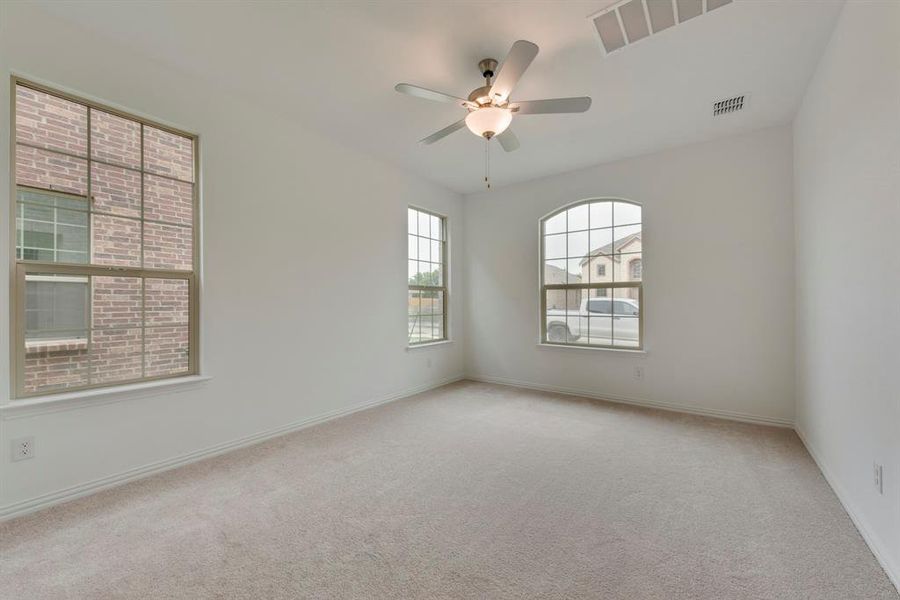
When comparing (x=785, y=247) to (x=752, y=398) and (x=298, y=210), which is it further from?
(x=298, y=210)

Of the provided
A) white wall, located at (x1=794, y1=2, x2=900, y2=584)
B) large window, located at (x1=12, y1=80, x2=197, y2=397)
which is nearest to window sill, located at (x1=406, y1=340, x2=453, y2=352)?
large window, located at (x1=12, y1=80, x2=197, y2=397)

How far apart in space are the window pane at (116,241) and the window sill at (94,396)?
2.68 ft

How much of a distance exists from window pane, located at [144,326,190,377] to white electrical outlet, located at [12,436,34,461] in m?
0.63

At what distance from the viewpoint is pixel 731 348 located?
3791mm

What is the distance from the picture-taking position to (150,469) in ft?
8.45

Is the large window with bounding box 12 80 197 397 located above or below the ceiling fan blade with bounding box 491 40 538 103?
below

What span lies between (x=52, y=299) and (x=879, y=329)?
14.5 ft

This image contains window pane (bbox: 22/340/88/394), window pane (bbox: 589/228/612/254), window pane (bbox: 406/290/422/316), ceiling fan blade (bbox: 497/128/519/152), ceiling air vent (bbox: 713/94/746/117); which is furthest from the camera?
window pane (bbox: 406/290/422/316)

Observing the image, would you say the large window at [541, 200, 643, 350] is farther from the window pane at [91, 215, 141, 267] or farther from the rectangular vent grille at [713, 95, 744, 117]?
the window pane at [91, 215, 141, 267]

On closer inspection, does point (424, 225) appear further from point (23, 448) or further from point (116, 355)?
point (23, 448)

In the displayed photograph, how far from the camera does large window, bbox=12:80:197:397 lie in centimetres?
220

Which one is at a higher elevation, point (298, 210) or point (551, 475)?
point (298, 210)

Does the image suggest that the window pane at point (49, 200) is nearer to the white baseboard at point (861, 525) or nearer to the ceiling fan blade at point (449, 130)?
the ceiling fan blade at point (449, 130)

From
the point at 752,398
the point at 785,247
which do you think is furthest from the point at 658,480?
the point at 785,247
